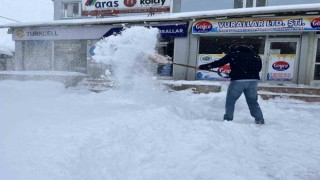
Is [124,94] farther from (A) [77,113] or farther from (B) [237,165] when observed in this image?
(B) [237,165]

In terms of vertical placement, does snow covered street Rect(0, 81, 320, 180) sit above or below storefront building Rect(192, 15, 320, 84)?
below

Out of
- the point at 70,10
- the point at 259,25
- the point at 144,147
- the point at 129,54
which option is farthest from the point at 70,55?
the point at 144,147

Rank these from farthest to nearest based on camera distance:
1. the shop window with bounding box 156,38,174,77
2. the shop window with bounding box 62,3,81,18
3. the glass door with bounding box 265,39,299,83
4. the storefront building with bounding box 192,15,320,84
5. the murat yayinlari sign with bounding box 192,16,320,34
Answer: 1. the shop window with bounding box 62,3,81,18
2. the shop window with bounding box 156,38,174,77
3. the glass door with bounding box 265,39,299,83
4. the storefront building with bounding box 192,15,320,84
5. the murat yayinlari sign with bounding box 192,16,320,34

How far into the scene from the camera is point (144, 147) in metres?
3.42

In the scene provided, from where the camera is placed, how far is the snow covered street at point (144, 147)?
2.71 meters

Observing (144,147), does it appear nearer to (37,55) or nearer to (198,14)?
(198,14)

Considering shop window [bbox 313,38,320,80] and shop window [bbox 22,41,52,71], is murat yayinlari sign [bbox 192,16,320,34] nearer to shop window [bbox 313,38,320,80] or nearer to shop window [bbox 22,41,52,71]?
shop window [bbox 313,38,320,80]

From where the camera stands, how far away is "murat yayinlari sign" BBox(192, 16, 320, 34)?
10.7 metres

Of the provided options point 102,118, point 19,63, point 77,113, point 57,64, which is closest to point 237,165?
point 102,118

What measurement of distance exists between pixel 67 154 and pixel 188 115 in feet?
10.2

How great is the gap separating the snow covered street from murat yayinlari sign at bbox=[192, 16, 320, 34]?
697 centimetres

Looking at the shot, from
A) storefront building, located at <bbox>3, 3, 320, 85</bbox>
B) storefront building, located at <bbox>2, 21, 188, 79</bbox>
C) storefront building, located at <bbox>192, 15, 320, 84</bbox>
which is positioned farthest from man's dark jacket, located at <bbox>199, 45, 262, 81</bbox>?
storefront building, located at <bbox>2, 21, 188, 79</bbox>

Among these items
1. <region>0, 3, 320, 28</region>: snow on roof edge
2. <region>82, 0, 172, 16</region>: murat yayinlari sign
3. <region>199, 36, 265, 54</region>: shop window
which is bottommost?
<region>199, 36, 265, 54</region>: shop window

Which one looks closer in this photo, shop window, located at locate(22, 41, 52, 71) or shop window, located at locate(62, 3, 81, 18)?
shop window, located at locate(22, 41, 52, 71)
